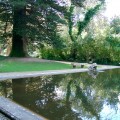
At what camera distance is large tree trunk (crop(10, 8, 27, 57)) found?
78.7 ft

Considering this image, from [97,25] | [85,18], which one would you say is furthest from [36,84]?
[97,25]

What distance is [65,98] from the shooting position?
10.2 metres

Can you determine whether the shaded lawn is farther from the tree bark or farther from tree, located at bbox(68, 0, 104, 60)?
tree, located at bbox(68, 0, 104, 60)

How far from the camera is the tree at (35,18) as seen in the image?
24109mm

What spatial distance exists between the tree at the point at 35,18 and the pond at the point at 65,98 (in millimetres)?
10560

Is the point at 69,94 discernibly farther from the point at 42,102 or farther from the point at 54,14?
the point at 54,14

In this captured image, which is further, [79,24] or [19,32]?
[79,24]

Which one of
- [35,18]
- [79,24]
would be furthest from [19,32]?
[79,24]

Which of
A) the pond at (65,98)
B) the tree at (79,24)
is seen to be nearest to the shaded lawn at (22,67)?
the pond at (65,98)

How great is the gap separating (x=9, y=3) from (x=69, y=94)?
46.3 ft

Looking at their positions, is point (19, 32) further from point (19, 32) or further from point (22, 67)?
point (22, 67)

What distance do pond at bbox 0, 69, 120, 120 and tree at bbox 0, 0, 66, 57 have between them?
416 inches

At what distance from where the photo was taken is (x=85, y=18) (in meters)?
30.8

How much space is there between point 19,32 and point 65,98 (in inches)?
569
